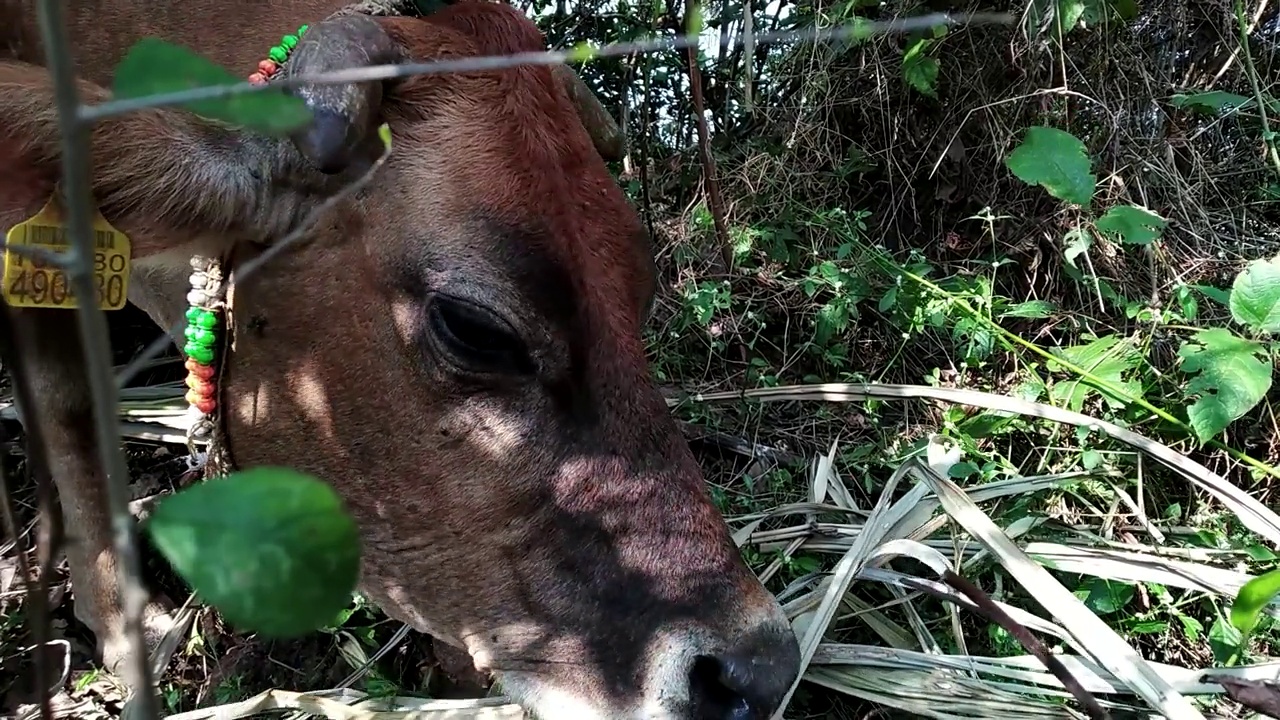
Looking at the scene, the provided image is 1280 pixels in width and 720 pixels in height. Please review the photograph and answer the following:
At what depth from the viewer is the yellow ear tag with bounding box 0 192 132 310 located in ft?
5.88

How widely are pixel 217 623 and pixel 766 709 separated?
1.94 m

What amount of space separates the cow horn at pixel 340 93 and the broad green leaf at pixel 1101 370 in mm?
2491

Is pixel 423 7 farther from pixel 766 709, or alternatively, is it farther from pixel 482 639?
pixel 766 709

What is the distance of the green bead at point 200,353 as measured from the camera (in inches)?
87.8

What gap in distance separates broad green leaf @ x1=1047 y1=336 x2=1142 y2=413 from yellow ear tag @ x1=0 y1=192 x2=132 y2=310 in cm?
291

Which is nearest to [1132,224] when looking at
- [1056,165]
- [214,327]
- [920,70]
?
[1056,165]

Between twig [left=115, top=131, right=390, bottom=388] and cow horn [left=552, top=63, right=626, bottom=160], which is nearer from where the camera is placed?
twig [left=115, top=131, right=390, bottom=388]

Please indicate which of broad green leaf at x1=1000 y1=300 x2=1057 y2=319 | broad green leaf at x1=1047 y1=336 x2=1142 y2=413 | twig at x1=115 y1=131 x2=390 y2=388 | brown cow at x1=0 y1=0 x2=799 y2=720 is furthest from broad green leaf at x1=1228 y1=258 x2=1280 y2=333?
twig at x1=115 y1=131 x2=390 y2=388

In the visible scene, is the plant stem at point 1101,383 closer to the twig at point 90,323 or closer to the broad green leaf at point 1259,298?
the broad green leaf at point 1259,298

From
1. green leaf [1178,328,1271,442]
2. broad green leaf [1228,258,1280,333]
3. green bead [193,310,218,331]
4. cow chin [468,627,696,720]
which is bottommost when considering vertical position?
cow chin [468,627,696,720]

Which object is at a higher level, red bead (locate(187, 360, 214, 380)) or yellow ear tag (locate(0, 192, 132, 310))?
yellow ear tag (locate(0, 192, 132, 310))

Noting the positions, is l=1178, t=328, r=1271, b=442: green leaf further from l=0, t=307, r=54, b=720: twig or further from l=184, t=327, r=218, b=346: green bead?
l=0, t=307, r=54, b=720: twig

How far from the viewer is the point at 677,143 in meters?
5.57

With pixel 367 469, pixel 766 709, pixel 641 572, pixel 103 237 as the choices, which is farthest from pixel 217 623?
pixel 766 709
